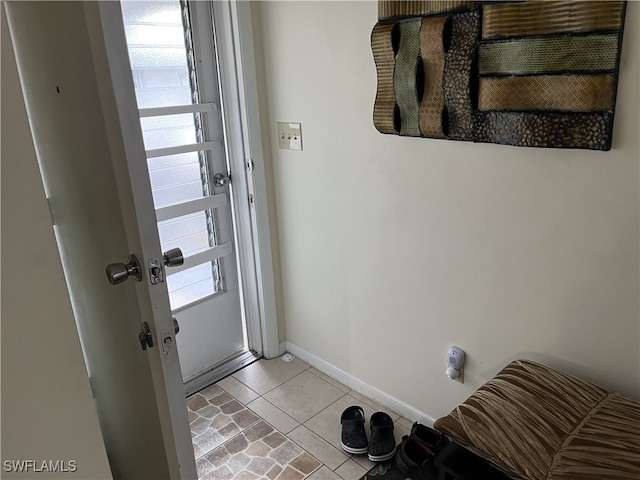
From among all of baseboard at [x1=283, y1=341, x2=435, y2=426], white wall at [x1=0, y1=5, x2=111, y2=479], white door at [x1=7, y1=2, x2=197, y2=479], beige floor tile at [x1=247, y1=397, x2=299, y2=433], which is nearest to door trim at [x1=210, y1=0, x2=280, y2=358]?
baseboard at [x1=283, y1=341, x2=435, y2=426]

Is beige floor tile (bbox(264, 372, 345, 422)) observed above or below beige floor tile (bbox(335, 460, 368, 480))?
above

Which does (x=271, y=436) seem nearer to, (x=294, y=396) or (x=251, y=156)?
(x=294, y=396)

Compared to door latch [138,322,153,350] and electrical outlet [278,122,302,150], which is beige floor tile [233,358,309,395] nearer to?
electrical outlet [278,122,302,150]

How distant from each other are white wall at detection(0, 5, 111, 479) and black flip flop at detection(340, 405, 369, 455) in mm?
1015

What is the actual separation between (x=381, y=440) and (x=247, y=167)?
126cm

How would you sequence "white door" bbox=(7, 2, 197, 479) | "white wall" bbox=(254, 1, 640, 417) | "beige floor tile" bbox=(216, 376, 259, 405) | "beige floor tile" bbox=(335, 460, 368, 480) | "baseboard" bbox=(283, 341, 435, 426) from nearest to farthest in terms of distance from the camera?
"white door" bbox=(7, 2, 197, 479), "white wall" bbox=(254, 1, 640, 417), "beige floor tile" bbox=(335, 460, 368, 480), "baseboard" bbox=(283, 341, 435, 426), "beige floor tile" bbox=(216, 376, 259, 405)

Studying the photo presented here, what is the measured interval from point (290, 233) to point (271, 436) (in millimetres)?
893

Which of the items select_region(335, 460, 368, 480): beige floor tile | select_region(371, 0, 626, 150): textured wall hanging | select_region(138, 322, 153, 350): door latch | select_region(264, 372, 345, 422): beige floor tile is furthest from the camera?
select_region(264, 372, 345, 422): beige floor tile

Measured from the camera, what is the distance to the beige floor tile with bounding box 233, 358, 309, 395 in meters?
2.39

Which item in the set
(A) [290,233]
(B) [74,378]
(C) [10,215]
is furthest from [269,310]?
(C) [10,215]

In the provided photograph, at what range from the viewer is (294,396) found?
2.29 metres

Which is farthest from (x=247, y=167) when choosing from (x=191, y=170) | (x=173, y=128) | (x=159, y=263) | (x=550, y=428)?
(x=550, y=428)

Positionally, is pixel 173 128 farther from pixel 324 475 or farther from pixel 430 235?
pixel 324 475

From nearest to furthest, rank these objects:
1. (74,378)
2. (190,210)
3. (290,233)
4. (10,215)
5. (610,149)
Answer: (10,215)
(74,378)
(610,149)
(190,210)
(290,233)
